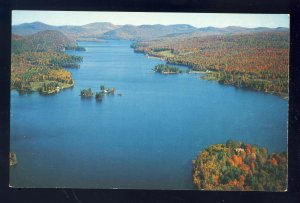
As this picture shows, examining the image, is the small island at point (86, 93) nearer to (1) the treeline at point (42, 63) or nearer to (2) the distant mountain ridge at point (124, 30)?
(1) the treeline at point (42, 63)

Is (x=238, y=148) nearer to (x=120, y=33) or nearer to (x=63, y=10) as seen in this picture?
(x=120, y=33)

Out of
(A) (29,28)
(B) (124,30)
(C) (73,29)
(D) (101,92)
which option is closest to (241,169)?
(D) (101,92)

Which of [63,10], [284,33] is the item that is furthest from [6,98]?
[284,33]

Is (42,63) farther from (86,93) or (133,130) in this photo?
(133,130)

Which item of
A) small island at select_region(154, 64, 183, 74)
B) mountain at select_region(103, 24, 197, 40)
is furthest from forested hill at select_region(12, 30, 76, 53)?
small island at select_region(154, 64, 183, 74)

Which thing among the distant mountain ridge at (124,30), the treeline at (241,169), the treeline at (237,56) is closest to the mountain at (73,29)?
the distant mountain ridge at (124,30)

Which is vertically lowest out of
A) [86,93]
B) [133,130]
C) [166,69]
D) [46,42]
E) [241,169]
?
[241,169]
